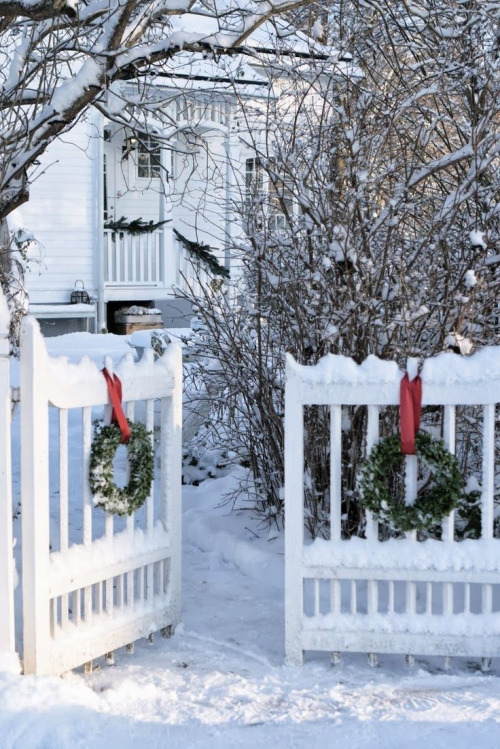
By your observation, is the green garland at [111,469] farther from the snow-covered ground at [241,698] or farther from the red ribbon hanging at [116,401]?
the snow-covered ground at [241,698]

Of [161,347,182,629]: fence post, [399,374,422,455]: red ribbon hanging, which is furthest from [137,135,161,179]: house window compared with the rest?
[399,374,422,455]: red ribbon hanging

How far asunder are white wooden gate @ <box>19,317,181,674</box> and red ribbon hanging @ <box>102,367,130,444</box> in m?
0.03

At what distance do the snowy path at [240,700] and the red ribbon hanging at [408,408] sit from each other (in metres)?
1.05

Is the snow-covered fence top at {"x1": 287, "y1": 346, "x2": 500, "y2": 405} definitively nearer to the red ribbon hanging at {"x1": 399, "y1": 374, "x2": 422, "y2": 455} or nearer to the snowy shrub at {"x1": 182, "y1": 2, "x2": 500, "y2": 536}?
the red ribbon hanging at {"x1": 399, "y1": 374, "x2": 422, "y2": 455}

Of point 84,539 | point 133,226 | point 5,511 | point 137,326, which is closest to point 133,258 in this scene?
point 133,226

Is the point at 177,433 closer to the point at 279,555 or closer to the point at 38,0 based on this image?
the point at 279,555

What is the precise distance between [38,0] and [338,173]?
6.38 feet

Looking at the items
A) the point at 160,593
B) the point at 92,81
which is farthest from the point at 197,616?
the point at 92,81

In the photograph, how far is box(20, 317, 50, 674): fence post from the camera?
3.89 metres

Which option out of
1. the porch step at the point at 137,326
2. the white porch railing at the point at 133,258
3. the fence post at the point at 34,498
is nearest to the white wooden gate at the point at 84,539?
the fence post at the point at 34,498

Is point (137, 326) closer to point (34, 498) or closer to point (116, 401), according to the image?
point (116, 401)

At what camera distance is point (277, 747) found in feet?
11.4

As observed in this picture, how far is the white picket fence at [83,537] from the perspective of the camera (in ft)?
12.8

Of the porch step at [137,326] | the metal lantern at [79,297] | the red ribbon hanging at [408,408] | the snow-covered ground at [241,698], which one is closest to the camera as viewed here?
the snow-covered ground at [241,698]
